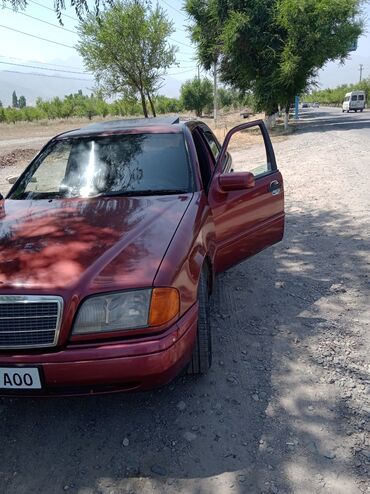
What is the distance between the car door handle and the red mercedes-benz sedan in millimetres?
438

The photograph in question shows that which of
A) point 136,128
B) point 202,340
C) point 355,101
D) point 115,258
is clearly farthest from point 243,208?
point 355,101

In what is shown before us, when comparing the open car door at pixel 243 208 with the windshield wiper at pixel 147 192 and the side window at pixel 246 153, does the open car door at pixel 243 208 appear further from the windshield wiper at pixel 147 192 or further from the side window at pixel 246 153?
the side window at pixel 246 153

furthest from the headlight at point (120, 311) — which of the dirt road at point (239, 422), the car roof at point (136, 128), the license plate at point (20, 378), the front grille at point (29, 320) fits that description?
the car roof at point (136, 128)

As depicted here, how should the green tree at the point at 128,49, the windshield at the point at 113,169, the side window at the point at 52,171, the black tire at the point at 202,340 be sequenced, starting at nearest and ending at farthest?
1. the black tire at the point at 202,340
2. the windshield at the point at 113,169
3. the side window at the point at 52,171
4. the green tree at the point at 128,49

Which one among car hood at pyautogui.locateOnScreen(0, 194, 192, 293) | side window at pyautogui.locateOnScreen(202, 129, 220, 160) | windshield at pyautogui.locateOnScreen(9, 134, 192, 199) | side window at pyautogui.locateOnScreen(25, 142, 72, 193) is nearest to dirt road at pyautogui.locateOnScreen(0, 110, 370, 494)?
car hood at pyautogui.locateOnScreen(0, 194, 192, 293)

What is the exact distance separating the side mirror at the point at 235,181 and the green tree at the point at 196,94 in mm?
68357

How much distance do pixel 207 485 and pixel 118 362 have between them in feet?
2.32

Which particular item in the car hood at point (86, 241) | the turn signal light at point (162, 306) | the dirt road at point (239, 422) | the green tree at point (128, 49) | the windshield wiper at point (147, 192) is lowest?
the dirt road at point (239, 422)

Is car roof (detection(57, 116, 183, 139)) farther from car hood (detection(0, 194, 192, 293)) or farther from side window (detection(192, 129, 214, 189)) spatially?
car hood (detection(0, 194, 192, 293))

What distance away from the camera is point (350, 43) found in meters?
27.9

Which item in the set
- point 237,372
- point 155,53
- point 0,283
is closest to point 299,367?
point 237,372

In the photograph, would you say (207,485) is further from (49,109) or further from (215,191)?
(49,109)

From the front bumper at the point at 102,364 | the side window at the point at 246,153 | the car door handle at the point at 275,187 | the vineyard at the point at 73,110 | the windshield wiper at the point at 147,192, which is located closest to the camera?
the front bumper at the point at 102,364

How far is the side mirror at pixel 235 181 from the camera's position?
3262 mm
